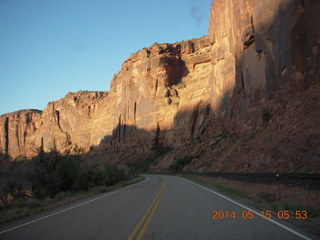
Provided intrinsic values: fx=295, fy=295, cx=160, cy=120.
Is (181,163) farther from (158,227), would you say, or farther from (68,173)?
(158,227)

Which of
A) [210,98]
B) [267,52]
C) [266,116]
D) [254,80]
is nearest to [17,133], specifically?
[210,98]

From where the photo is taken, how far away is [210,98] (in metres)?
55.6

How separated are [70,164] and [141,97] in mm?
56708

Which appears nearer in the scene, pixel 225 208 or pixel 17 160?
pixel 225 208

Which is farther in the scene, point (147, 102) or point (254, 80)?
point (147, 102)

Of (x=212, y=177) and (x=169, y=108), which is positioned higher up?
(x=169, y=108)

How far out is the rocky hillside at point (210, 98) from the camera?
2705 centimetres

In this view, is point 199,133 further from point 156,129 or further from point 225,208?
point 225,208

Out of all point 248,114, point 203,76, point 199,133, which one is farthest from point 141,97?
point 248,114

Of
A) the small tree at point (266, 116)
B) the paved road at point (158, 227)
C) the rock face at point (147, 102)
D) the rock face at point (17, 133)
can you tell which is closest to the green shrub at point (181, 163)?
the rock face at point (147, 102)

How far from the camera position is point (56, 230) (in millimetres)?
7547

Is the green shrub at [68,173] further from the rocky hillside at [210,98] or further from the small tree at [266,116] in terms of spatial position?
the small tree at [266,116]

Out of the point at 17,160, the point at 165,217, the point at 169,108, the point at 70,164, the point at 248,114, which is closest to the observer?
the point at 165,217

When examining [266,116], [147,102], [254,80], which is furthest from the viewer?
[147,102]
